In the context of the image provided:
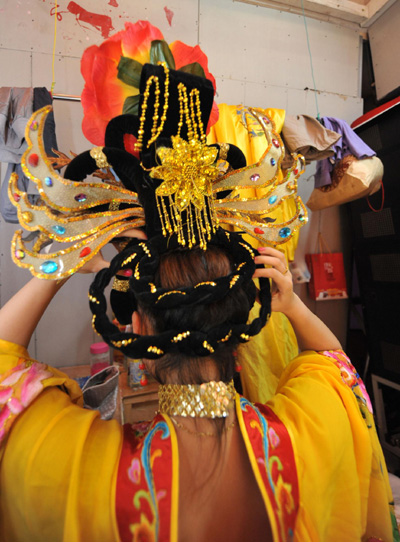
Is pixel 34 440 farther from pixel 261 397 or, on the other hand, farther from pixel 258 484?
pixel 261 397

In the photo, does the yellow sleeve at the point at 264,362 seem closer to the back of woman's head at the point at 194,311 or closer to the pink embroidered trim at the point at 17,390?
the back of woman's head at the point at 194,311

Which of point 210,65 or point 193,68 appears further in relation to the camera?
point 210,65

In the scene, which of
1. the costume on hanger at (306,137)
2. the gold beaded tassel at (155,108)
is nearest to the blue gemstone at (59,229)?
the gold beaded tassel at (155,108)

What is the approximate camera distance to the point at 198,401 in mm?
589

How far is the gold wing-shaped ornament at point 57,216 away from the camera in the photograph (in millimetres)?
560

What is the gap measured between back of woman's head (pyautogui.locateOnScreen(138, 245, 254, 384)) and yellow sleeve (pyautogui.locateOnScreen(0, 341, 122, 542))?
18cm

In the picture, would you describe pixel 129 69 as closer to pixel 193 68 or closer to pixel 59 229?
pixel 193 68

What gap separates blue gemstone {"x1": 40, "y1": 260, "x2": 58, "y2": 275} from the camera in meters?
0.58

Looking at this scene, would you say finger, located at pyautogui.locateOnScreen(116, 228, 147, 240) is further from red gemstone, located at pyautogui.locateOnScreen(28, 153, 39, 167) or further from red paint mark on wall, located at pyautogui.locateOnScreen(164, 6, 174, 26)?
red paint mark on wall, located at pyautogui.locateOnScreen(164, 6, 174, 26)

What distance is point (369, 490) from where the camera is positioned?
2.32 ft

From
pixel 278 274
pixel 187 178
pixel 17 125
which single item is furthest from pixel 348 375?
pixel 17 125

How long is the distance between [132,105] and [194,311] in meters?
0.48

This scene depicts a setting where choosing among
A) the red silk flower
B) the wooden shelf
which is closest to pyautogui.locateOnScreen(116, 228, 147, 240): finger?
the red silk flower

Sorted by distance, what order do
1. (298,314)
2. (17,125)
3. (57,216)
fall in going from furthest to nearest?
(17,125), (298,314), (57,216)
